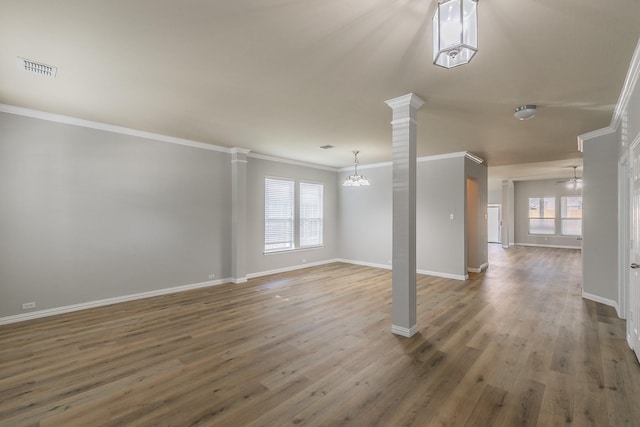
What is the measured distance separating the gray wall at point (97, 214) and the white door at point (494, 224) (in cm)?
1315

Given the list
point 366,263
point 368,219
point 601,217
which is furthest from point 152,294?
point 601,217

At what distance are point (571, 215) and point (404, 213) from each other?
11.8 metres

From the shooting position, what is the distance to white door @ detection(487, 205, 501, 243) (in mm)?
14008

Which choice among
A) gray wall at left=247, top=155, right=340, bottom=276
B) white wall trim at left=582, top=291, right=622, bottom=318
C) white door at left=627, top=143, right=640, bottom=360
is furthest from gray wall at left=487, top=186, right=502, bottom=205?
white door at left=627, top=143, right=640, bottom=360

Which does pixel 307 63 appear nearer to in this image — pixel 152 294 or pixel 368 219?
pixel 152 294

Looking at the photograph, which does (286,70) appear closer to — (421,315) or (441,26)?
(441,26)

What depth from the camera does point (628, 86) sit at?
2.88 metres

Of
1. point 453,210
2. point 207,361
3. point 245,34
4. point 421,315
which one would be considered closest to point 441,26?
point 245,34

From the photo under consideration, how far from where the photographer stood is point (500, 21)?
2.02m

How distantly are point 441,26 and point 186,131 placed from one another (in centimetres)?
434

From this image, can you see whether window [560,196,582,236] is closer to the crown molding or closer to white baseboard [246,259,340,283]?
the crown molding

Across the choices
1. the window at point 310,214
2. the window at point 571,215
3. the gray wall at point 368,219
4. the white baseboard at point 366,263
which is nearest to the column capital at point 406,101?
the gray wall at point 368,219

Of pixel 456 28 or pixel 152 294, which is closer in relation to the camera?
pixel 456 28

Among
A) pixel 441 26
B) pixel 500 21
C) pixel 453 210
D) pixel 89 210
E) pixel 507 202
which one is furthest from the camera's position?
pixel 507 202
